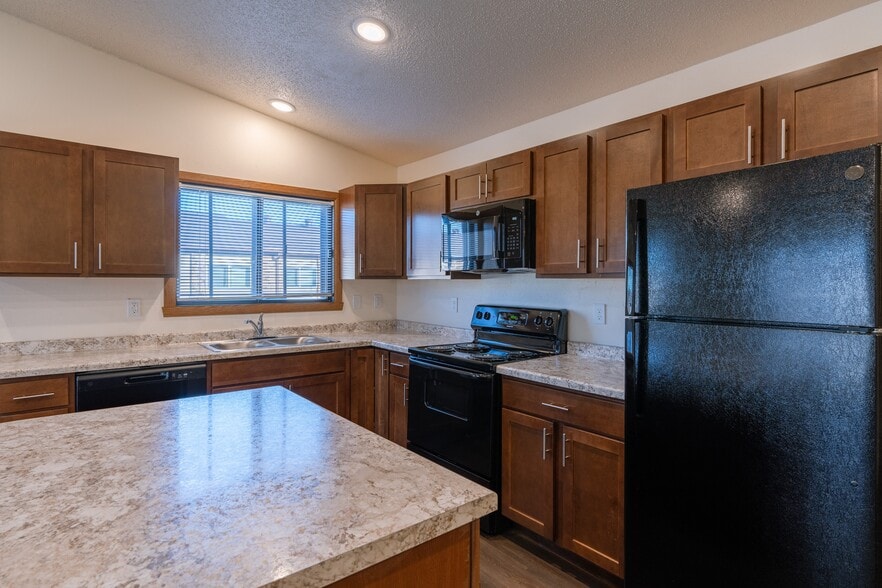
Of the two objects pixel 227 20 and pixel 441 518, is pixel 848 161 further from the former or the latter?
pixel 227 20

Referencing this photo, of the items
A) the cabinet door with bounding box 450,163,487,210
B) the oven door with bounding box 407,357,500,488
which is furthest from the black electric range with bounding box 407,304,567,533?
the cabinet door with bounding box 450,163,487,210

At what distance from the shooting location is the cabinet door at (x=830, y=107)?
1477mm

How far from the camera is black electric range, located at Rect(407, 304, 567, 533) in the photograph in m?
2.38

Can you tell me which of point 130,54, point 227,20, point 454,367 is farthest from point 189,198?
point 454,367

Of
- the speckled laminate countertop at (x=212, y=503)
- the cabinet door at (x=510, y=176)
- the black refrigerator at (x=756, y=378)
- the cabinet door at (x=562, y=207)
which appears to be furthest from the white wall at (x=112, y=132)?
the black refrigerator at (x=756, y=378)

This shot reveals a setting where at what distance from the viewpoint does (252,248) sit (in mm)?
3557

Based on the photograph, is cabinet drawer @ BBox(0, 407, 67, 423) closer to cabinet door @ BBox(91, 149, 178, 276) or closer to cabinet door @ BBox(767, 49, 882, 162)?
cabinet door @ BBox(91, 149, 178, 276)

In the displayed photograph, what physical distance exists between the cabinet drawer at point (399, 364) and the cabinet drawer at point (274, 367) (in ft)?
1.18

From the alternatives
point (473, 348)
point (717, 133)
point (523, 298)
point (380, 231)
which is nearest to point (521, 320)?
point (523, 298)

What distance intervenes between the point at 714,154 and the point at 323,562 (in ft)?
6.46

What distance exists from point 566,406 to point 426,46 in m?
1.88

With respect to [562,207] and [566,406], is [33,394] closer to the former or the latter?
[566,406]

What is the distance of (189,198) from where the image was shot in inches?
128

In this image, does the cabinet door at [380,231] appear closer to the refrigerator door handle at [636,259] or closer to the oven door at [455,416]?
the oven door at [455,416]
